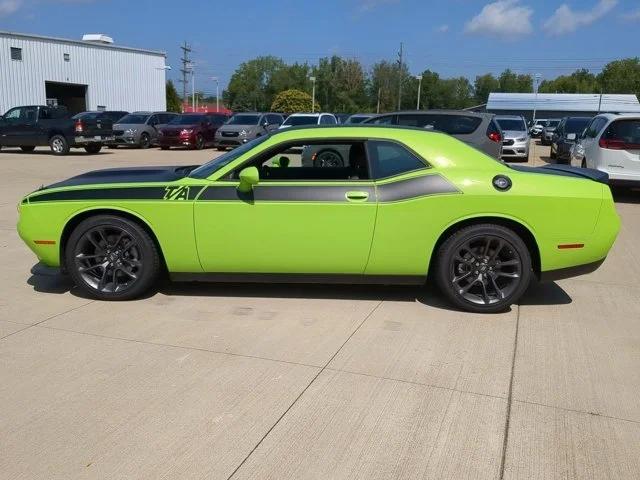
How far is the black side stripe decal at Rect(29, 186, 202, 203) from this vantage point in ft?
16.0

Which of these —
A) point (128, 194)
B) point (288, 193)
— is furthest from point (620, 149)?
point (128, 194)

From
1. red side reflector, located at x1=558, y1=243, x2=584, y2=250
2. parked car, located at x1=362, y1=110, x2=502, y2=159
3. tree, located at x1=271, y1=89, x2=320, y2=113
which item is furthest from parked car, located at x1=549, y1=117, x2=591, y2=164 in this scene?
tree, located at x1=271, y1=89, x2=320, y2=113

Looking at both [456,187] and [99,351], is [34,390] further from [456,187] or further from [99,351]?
[456,187]

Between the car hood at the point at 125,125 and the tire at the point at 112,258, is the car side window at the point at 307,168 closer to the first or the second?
the tire at the point at 112,258

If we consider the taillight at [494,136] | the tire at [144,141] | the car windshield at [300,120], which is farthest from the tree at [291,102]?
the taillight at [494,136]

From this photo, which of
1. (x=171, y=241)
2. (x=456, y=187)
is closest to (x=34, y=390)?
(x=171, y=241)

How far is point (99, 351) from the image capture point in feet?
13.3

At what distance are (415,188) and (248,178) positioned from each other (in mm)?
1310

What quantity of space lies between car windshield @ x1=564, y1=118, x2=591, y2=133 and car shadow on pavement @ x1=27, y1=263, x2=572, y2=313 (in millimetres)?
16954

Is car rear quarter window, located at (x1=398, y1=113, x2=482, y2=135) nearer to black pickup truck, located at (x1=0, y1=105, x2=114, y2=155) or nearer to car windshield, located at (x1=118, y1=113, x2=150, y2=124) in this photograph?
black pickup truck, located at (x1=0, y1=105, x2=114, y2=155)

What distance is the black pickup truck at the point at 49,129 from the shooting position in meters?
21.7

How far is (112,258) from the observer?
5059 mm

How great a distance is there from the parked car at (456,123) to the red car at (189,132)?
14.9 meters

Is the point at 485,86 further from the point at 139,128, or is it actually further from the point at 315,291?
the point at 315,291
